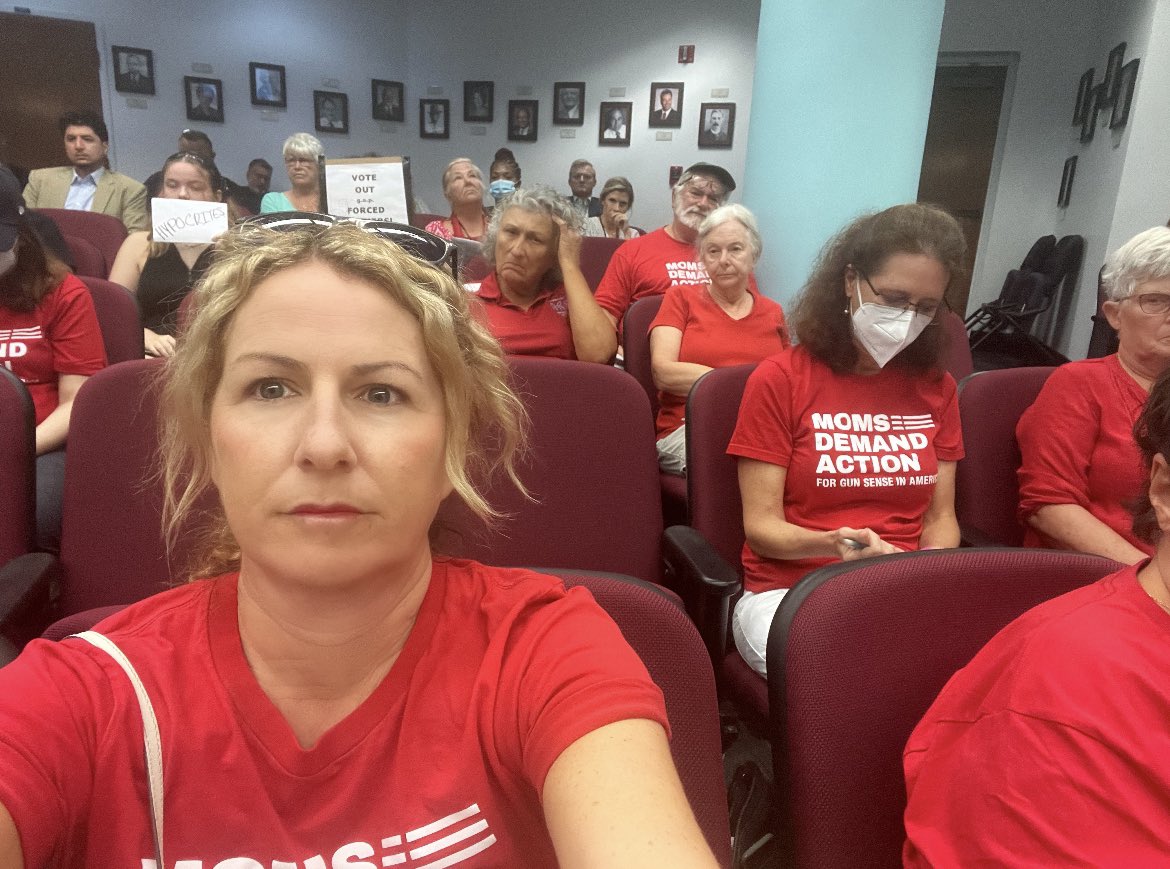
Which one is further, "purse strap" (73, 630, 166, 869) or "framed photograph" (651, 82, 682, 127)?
"framed photograph" (651, 82, 682, 127)

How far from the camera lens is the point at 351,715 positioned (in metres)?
0.73

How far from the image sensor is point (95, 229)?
3791 millimetres

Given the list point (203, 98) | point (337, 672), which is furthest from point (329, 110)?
point (337, 672)

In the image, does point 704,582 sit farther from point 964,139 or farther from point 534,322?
point 964,139

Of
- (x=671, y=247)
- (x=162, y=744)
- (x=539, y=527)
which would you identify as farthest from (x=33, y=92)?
(x=162, y=744)

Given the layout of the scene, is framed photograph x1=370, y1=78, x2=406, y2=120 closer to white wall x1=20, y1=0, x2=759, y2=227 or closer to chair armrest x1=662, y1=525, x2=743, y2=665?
white wall x1=20, y1=0, x2=759, y2=227

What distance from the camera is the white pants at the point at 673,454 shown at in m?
2.29

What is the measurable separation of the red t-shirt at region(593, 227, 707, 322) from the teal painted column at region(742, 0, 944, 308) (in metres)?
0.47

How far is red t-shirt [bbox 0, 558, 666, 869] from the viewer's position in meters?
0.67

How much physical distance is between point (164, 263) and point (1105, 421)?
3131 millimetres

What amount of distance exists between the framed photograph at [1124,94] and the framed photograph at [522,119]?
524 centimetres

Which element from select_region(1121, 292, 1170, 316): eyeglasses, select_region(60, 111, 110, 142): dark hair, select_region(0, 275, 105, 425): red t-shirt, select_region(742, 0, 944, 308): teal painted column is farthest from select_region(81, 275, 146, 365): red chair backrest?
select_region(60, 111, 110, 142): dark hair

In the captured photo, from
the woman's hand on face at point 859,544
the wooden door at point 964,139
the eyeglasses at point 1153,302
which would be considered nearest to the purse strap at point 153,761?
the woman's hand on face at point 859,544

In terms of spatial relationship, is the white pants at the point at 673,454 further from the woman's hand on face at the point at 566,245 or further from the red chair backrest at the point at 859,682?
the red chair backrest at the point at 859,682
